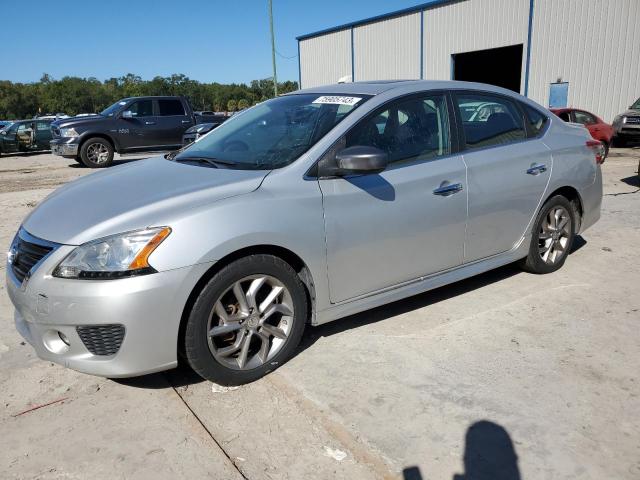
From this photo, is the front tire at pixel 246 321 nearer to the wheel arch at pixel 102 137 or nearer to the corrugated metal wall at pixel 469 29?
the wheel arch at pixel 102 137

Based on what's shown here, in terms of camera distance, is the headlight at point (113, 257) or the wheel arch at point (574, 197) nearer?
the headlight at point (113, 257)

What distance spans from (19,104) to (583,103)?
99.4 metres

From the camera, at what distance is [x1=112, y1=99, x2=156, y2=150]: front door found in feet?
45.8

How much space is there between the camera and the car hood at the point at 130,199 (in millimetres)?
2654

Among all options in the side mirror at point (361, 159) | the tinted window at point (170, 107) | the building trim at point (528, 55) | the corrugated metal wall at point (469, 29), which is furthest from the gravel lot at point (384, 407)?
the corrugated metal wall at point (469, 29)

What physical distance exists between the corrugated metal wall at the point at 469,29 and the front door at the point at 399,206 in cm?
2008

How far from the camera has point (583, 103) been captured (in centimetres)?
1988

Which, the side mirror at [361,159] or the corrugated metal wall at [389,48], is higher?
the corrugated metal wall at [389,48]

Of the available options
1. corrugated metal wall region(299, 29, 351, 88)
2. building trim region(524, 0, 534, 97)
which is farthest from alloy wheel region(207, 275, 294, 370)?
corrugated metal wall region(299, 29, 351, 88)

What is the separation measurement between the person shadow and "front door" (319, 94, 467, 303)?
111 cm

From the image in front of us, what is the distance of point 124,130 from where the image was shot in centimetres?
1397

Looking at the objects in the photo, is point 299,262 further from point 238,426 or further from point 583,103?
point 583,103

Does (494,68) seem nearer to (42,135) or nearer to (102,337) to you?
(42,135)

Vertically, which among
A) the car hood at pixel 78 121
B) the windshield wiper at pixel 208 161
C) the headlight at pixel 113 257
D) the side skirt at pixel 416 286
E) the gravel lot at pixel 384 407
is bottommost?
the gravel lot at pixel 384 407
